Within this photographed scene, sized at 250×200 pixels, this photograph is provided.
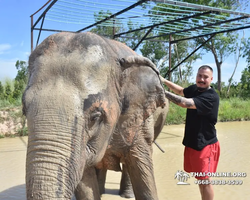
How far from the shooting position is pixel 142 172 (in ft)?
9.42

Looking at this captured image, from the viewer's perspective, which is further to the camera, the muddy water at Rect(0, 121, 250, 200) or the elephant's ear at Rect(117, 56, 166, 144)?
the muddy water at Rect(0, 121, 250, 200)

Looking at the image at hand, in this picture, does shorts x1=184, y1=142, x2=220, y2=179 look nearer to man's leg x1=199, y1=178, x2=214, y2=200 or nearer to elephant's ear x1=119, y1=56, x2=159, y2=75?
man's leg x1=199, y1=178, x2=214, y2=200

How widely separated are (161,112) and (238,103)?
1185cm

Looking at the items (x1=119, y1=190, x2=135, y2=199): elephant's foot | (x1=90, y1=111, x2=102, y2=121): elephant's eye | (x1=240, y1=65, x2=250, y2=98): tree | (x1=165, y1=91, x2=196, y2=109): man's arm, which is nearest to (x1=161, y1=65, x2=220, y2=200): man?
(x1=165, y1=91, x2=196, y2=109): man's arm

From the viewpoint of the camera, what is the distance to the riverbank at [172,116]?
8.95 metres

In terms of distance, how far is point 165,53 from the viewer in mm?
22922

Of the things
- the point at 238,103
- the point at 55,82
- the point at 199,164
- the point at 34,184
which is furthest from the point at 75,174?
the point at 238,103

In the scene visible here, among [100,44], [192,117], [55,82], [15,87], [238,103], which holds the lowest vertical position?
[238,103]

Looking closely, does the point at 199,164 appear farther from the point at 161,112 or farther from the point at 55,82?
the point at 55,82

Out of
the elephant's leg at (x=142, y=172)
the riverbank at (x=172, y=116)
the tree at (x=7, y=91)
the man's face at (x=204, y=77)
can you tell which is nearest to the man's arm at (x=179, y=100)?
the man's face at (x=204, y=77)

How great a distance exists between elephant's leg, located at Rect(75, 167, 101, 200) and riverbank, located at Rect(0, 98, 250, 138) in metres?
2.58

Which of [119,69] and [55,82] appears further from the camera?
[119,69]

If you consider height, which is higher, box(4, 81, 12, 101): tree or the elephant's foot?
the elephant's foot

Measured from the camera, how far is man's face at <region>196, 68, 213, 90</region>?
3.07 metres
